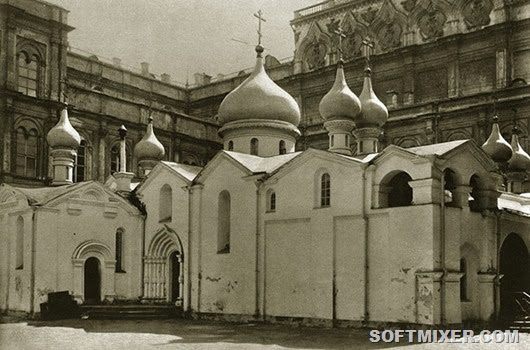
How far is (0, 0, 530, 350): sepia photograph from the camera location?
20.9 meters

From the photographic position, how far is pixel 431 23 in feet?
139

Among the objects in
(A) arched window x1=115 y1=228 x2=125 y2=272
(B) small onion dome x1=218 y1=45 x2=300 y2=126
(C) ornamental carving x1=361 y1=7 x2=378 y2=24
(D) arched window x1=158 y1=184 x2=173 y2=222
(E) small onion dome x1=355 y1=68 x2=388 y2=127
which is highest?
(C) ornamental carving x1=361 y1=7 x2=378 y2=24

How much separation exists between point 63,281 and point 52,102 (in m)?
15.6

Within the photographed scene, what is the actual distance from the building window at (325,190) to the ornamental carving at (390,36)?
22.0 meters

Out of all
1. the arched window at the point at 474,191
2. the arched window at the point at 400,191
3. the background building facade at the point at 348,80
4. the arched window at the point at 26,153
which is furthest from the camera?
the arched window at the point at 26,153

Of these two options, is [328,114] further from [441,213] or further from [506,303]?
[506,303]

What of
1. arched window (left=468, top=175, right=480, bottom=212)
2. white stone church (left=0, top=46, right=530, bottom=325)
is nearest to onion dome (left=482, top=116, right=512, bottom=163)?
white stone church (left=0, top=46, right=530, bottom=325)

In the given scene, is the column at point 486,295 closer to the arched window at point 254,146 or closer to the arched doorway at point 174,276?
the arched window at point 254,146

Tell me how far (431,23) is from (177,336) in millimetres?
28013

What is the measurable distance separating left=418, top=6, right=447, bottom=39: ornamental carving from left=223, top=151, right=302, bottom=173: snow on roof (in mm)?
18264

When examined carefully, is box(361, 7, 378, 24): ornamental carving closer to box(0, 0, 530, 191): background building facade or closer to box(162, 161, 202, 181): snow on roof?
box(0, 0, 530, 191): background building facade

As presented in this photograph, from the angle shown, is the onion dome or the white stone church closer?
the white stone church

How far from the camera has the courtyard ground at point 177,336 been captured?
17750mm

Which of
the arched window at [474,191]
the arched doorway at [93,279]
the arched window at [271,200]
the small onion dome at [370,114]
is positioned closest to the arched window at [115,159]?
the arched doorway at [93,279]
